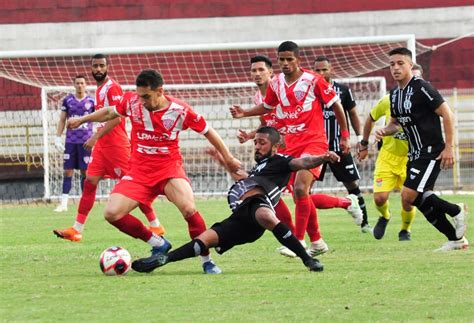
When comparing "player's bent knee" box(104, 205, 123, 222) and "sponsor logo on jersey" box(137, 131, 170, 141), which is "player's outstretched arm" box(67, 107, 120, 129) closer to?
"sponsor logo on jersey" box(137, 131, 170, 141)

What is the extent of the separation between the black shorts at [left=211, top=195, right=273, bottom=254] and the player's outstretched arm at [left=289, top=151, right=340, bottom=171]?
15.8 inches

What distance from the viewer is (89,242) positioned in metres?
13.6

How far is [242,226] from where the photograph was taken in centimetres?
998

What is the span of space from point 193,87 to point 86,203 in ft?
36.8

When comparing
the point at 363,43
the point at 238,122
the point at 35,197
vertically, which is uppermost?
the point at 363,43

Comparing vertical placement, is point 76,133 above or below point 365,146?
below

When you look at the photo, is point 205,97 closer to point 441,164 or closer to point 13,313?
point 441,164

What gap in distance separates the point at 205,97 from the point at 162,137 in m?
14.9

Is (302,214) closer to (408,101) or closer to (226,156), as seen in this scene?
(408,101)

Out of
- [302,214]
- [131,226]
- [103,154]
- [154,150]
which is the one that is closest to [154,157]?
[154,150]

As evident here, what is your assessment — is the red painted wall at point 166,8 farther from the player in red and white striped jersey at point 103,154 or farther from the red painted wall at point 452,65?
the player in red and white striped jersey at point 103,154

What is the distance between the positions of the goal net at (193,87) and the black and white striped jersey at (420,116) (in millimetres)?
10850

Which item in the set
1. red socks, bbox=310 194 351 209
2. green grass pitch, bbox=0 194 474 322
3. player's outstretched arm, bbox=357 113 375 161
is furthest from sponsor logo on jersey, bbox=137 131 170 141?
red socks, bbox=310 194 351 209

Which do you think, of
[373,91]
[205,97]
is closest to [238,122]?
[205,97]
